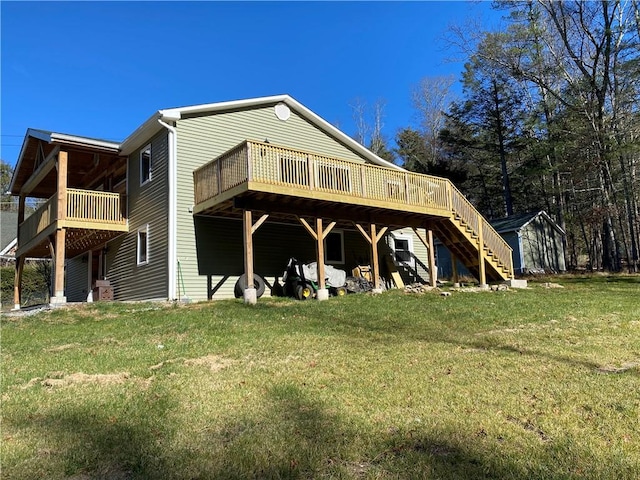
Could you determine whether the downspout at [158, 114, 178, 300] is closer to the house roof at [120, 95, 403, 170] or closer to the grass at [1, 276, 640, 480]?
the house roof at [120, 95, 403, 170]

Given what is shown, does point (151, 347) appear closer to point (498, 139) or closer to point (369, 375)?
point (369, 375)

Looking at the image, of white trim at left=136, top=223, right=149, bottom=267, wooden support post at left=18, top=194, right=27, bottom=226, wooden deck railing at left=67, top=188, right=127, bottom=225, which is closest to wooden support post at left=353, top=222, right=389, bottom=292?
white trim at left=136, top=223, right=149, bottom=267

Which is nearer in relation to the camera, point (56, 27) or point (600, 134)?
point (56, 27)

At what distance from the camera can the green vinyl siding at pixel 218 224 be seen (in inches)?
511

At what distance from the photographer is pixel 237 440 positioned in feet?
12.1

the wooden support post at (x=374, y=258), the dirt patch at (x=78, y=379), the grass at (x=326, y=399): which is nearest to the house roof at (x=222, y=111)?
the wooden support post at (x=374, y=258)

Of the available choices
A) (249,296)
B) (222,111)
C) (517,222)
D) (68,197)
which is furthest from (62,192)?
(517,222)

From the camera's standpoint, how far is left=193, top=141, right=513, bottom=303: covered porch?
1123 cm

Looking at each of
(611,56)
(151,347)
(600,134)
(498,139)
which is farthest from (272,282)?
(498,139)

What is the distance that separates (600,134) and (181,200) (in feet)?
60.4

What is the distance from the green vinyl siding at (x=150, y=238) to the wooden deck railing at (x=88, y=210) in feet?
1.48

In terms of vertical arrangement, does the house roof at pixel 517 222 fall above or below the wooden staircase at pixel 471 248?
above

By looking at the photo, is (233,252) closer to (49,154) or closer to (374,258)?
(374,258)

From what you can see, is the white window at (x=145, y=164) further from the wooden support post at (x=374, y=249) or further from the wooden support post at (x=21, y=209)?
the wooden support post at (x=21, y=209)
